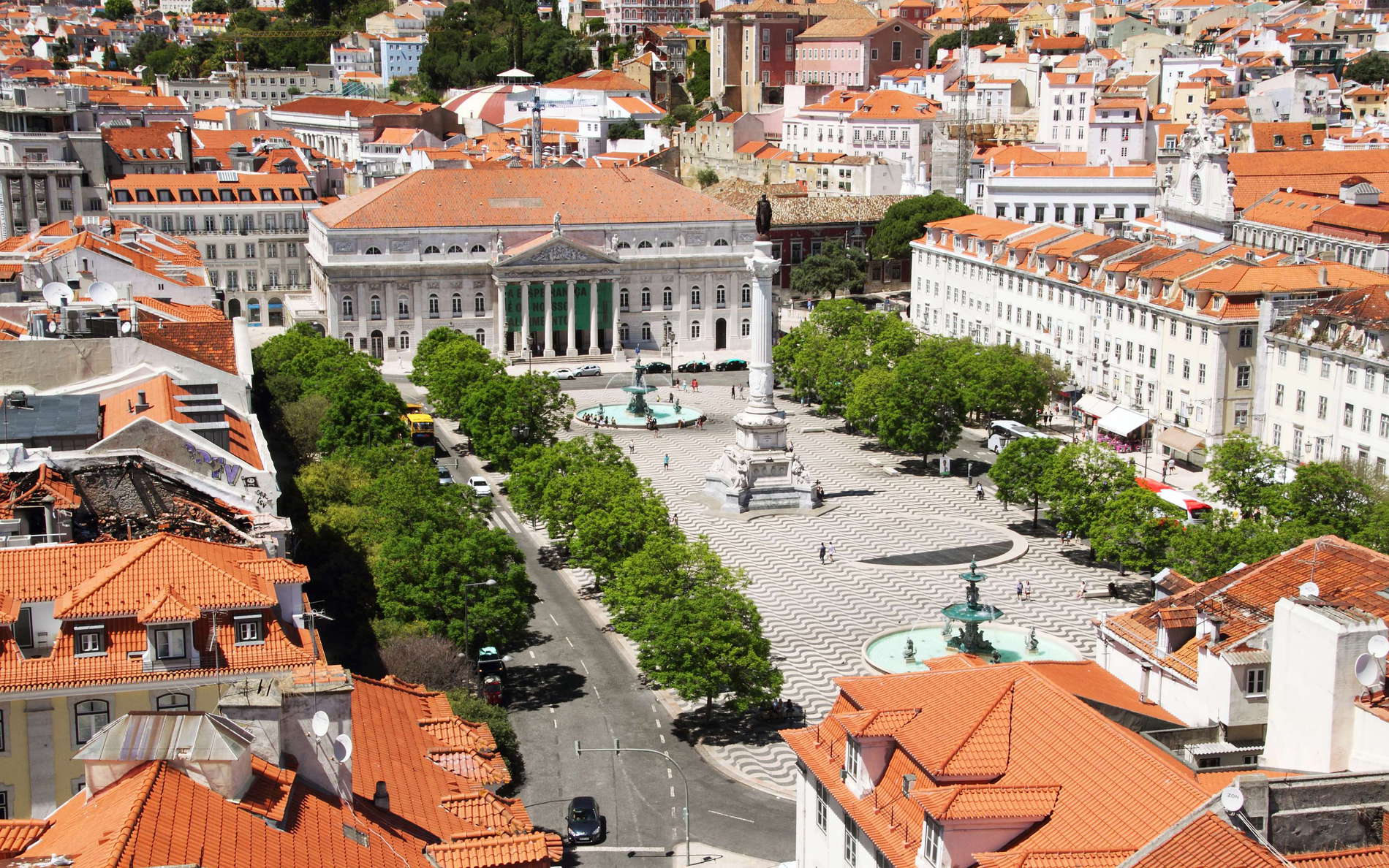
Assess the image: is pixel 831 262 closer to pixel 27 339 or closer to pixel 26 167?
pixel 26 167

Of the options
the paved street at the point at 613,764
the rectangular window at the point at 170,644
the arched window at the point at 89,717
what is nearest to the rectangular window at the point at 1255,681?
the paved street at the point at 613,764

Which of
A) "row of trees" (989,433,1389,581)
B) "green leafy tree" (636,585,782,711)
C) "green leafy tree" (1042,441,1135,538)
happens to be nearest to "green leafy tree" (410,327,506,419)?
"row of trees" (989,433,1389,581)

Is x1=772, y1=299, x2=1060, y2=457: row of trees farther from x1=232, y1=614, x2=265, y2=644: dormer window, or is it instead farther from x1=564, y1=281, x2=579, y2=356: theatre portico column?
x1=232, y1=614, x2=265, y2=644: dormer window

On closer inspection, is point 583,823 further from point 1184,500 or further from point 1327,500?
point 1184,500

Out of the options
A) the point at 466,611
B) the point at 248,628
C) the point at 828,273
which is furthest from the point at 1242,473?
the point at 828,273

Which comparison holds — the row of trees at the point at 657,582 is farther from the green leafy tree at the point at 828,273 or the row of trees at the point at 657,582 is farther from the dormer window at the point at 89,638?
the green leafy tree at the point at 828,273
